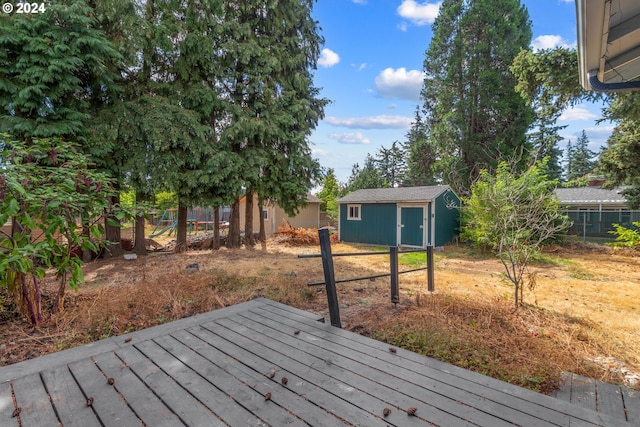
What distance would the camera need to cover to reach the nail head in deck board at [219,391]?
5.44 feet

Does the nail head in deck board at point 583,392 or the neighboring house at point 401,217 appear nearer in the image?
the nail head in deck board at point 583,392

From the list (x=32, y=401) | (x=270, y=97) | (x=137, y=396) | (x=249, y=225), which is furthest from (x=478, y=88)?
(x=32, y=401)

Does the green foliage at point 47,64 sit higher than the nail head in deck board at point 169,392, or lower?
higher

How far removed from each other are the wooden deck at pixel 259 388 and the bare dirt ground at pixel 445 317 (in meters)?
0.65

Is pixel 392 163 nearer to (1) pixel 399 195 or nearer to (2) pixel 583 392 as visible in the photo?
(1) pixel 399 195

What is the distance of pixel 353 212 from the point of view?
14.3 m

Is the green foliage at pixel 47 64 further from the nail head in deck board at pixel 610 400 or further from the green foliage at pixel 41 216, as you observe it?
the nail head in deck board at pixel 610 400

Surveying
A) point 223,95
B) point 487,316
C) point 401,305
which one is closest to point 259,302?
point 401,305

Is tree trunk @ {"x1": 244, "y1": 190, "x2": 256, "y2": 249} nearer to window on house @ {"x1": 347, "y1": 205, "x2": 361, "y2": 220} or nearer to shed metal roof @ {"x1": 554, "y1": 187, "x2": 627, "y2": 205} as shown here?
window on house @ {"x1": 347, "y1": 205, "x2": 361, "y2": 220}

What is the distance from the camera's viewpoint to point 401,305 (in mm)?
4227

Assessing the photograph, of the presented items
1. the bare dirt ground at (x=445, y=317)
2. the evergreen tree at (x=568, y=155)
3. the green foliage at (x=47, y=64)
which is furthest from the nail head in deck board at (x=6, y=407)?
the evergreen tree at (x=568, y=155)

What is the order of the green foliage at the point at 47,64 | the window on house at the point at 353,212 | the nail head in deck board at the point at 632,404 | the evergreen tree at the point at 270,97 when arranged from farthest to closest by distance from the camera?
the window on house at the point at 353,212 < the evergreen tree at the point at 270,97 < the green foliage at the point at 47,64 < the nail head in deck board at the point at 632,404

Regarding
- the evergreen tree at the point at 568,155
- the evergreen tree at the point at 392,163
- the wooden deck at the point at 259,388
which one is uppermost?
the evergreen tree at the point at 568,155

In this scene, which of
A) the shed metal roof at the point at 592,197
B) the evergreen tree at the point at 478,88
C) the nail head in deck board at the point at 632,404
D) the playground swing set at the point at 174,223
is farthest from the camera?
the shed metal roof at the point at 592,197
